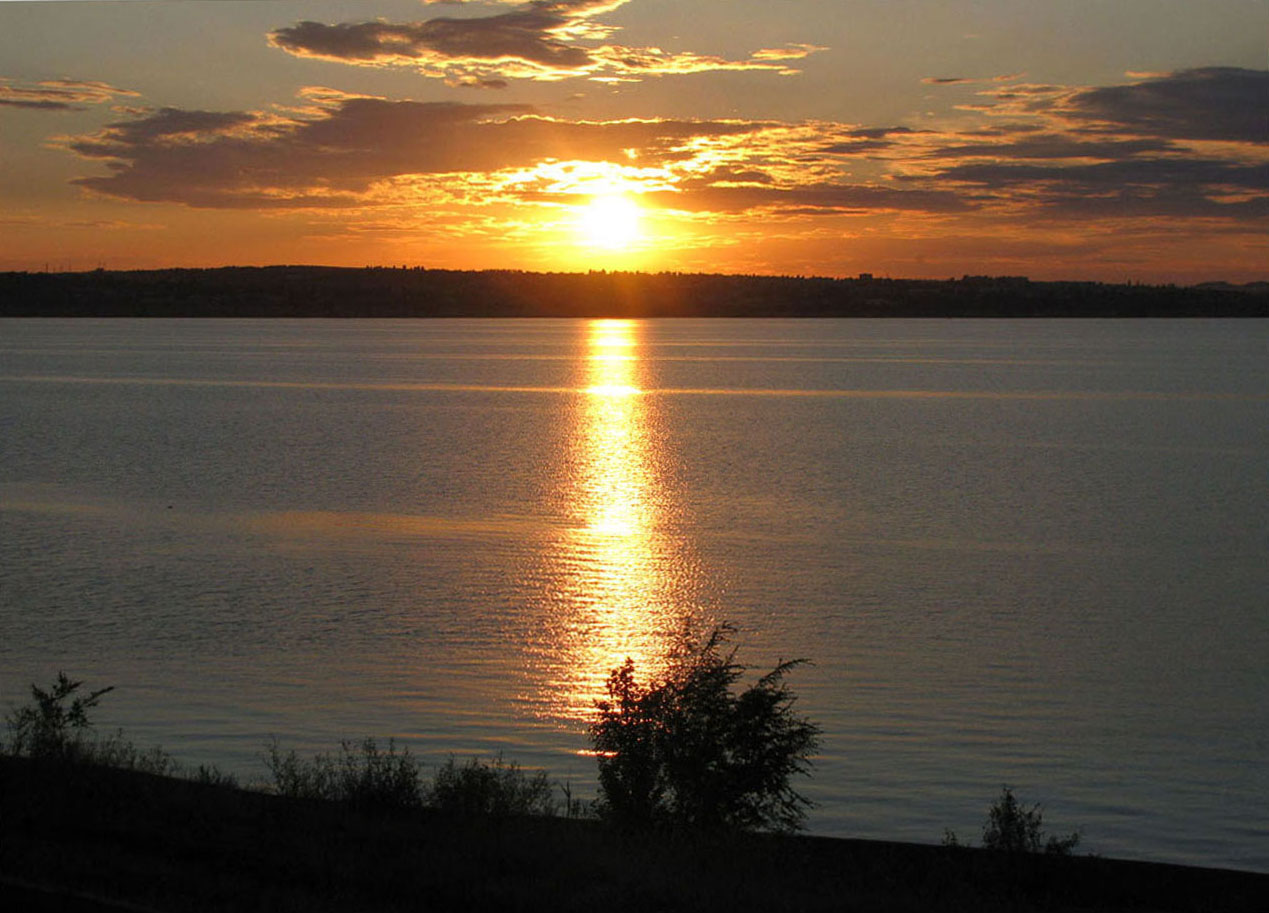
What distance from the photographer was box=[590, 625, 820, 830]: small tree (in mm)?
8617

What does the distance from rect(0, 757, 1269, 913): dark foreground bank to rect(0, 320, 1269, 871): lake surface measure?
6.72 ft

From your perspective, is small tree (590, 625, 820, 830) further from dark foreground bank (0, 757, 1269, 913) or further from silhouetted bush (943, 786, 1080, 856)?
silhouetted bush (943, 786, 1080, 856)

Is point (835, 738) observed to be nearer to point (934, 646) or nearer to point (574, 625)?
point (934, 646)

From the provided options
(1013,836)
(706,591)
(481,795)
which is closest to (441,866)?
(481,795)

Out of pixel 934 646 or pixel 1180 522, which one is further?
pixel 1180 522

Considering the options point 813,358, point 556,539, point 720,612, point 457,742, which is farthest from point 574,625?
point 813,358

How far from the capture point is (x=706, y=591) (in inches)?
730

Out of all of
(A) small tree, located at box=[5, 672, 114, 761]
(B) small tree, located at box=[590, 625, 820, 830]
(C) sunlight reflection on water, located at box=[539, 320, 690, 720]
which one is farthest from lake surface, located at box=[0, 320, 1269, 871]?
(A) small tree, located at box=[5, 672, 114, 761]

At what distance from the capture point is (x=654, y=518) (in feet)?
84.1

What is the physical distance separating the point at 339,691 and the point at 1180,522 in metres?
17.7

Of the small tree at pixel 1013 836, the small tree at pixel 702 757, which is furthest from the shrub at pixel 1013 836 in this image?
the small tree at pixel 702 757

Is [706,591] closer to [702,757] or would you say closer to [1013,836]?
[702,757]

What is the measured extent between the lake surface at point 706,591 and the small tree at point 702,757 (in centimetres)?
117

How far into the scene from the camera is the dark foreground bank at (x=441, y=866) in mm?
5918
